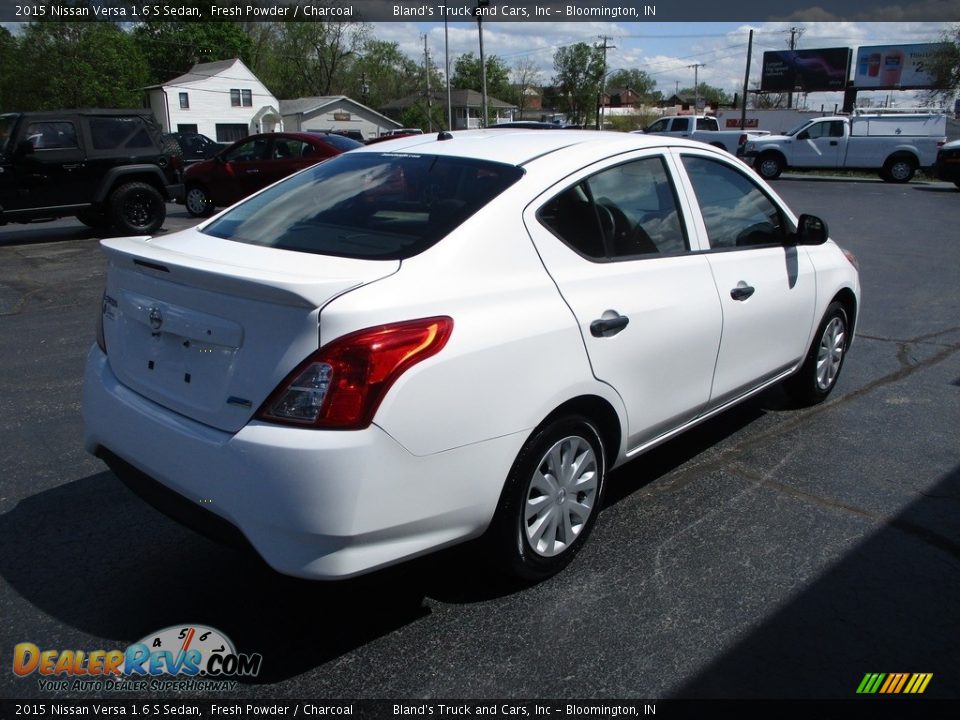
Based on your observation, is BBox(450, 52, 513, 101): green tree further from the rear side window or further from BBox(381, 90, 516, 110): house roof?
the rear side window

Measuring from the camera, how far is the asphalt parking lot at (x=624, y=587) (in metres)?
2.62

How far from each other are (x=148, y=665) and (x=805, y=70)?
68399 millimetres

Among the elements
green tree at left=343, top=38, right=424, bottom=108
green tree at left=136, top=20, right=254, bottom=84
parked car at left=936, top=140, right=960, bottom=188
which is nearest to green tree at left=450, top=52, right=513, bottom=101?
green tree at left=343, top=38, right=424, bottom=108

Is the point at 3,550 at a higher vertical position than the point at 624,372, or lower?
lower

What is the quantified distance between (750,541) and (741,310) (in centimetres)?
114

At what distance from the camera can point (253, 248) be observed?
2.98 m

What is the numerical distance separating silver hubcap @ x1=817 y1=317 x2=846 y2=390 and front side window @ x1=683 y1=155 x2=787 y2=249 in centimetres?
90

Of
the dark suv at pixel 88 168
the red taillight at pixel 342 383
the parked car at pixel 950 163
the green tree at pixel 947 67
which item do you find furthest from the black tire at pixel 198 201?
the green tree at pixel 947 67

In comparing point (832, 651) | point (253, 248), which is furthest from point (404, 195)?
point (832, 651)

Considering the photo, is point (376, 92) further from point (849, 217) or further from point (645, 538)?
point (645, 538)

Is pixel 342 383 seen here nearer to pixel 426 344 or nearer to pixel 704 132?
pixel 426 344

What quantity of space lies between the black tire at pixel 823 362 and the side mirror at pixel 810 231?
56 centimetres

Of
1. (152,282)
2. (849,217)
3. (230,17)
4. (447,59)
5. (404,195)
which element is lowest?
(849,217)

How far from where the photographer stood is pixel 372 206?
321 cm
